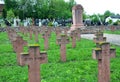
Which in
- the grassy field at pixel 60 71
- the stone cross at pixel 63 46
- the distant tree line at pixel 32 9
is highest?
the distant tree line at pixel 32 9

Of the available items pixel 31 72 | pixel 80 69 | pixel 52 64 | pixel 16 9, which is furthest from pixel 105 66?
pixel 16 9

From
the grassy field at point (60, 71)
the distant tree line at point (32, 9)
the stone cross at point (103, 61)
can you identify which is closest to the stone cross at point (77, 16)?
the grassy field at point (60, 71)

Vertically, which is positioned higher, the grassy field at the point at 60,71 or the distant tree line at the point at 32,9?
the distant tree line at the point at 32,9

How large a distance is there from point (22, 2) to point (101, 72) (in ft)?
220

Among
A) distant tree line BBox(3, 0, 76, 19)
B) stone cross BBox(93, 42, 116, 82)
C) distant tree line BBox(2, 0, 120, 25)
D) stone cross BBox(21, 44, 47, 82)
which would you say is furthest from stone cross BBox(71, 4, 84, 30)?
distant tree line BBox(3, 0, 76, 19)

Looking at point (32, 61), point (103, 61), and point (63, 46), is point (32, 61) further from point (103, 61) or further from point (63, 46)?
point (63, 46)

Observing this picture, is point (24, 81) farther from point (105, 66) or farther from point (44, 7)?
point (44, 7)

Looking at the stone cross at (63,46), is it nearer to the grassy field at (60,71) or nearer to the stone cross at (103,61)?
the grassy field at (60,71)

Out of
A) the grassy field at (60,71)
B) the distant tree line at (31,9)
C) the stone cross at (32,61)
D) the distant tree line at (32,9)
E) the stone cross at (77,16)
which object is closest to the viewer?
the stone cross at (32,61)

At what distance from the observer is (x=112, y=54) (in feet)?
27.5

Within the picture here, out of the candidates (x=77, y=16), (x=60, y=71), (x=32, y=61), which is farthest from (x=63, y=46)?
(x=77, y=16)

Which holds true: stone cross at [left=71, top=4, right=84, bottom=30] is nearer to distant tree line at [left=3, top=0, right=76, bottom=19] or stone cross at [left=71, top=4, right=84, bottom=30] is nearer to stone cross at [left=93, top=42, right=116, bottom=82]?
stone cross at [left=93, top=42, right=116, bottom=82]

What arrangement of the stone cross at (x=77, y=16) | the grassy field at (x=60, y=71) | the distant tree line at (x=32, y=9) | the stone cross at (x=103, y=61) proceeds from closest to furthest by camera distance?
the stone cross at (x=103, y=61) → the grassy field at (x=60, y=71) → the stone cross at (x=77, y=16) → the distant tree line at (x=32, y=9)

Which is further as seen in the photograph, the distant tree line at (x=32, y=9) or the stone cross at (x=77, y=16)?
the distant tree line at (x=32, y=9)
